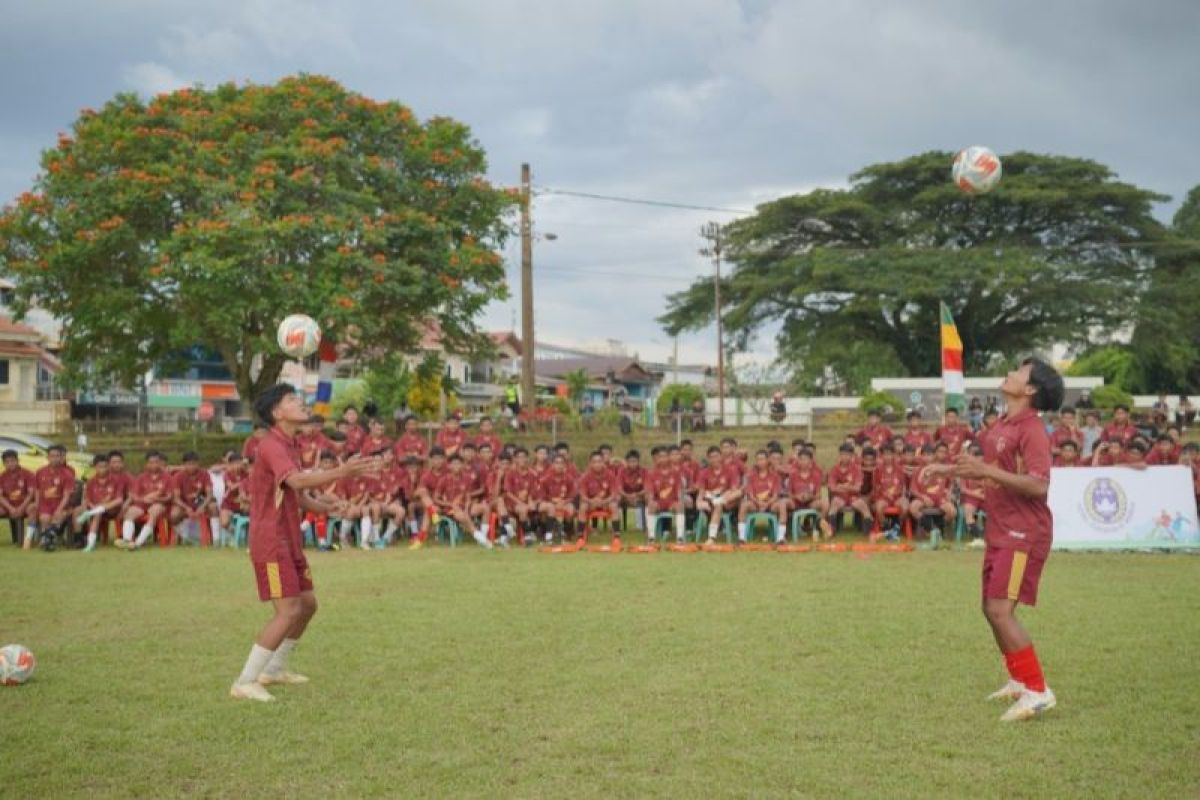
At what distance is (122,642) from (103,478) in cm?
949

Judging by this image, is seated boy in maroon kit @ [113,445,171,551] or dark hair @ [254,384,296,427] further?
seated boy in maroon kit @ [113,445,171,551]

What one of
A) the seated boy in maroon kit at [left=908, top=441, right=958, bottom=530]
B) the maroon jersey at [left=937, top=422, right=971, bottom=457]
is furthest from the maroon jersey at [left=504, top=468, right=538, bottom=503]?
the maroon jersey at [left=937, top=422, right=971, bottom=457]

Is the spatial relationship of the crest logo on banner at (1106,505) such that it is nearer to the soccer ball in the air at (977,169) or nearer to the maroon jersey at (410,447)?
the soccer ball in the air at (977,169)

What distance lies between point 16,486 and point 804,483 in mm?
12448

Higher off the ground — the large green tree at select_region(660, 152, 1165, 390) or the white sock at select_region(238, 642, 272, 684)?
the large green tree at select_region(660, 152, 1165, 390)

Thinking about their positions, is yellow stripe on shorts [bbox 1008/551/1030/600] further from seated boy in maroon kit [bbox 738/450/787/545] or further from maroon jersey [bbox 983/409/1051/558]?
seated boy in maroon kit [bbox 738/450/787/545]

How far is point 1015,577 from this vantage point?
21.5 feet

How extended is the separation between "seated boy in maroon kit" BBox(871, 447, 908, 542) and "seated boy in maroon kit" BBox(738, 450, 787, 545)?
148 cm

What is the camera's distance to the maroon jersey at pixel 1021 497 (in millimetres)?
6543

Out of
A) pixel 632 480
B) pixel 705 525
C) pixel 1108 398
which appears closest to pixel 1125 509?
pixel 705 525

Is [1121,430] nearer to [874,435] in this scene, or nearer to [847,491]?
[874,435]

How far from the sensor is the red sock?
6320 millimetres

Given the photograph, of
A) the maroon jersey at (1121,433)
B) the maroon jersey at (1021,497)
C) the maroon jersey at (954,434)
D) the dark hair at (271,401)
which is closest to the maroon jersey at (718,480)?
the maroon jersey at (954,434)

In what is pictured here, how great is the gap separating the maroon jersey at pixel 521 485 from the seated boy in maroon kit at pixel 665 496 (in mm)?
1861
